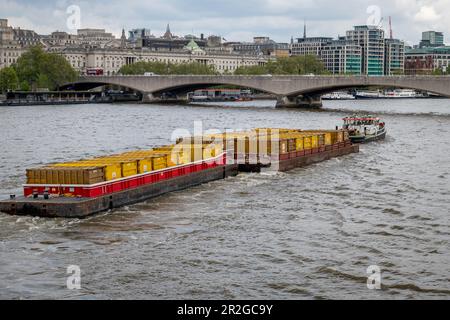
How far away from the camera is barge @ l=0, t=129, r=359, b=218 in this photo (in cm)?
2858

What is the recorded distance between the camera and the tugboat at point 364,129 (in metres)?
59.1

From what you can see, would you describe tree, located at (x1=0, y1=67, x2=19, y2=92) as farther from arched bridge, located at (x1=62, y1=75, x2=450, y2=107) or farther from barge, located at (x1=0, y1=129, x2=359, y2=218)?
barge, located at (x1=0, y1=129, x2=359, y2=218)

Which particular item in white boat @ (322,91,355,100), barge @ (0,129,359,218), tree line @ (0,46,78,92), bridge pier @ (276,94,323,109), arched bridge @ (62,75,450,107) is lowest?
barge @ (0,129,359,218)

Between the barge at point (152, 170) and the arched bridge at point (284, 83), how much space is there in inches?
1986

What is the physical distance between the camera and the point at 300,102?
385 feet

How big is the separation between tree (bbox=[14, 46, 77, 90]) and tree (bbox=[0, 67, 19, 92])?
4382 millimetres

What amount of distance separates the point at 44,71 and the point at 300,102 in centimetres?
4675

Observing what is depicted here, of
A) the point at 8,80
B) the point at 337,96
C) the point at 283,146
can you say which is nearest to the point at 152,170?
the point at 283,146

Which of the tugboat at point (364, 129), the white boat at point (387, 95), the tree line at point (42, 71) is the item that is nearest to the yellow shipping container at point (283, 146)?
the tugboat at point (364, 129)

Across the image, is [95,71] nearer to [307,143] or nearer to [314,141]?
[314,141]
